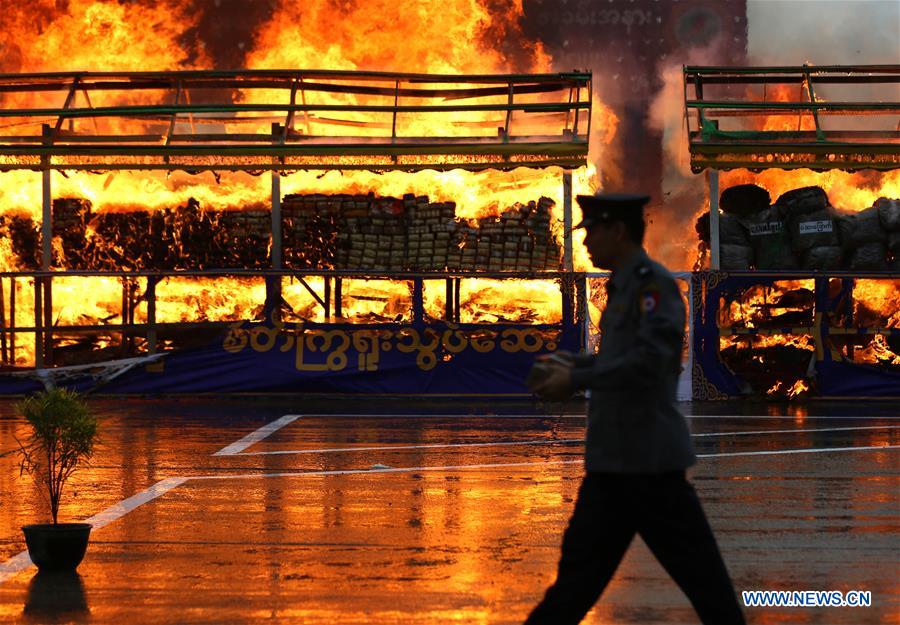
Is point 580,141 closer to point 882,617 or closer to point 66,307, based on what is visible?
point 66,307

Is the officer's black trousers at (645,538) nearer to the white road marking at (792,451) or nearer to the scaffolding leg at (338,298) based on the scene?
the white road marking at (792,451)

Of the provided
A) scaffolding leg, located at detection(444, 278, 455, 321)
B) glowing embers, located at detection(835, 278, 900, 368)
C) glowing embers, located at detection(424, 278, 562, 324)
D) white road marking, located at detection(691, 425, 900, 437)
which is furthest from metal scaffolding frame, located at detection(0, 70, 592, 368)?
white road marking, located at detection(691, 425, 900, 437)

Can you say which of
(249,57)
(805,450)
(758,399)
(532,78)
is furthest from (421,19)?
(805,450)

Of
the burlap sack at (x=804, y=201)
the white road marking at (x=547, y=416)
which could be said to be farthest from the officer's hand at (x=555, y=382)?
the burlap sack at (x=804, y=201)

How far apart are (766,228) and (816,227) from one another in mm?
733

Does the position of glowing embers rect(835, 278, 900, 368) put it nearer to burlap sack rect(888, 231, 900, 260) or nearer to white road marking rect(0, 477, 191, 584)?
burlap sack rect(888, 231, 900, 260)

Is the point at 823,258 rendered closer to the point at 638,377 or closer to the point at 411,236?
the point at 411,236

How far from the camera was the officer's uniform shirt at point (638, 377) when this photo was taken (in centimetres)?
543

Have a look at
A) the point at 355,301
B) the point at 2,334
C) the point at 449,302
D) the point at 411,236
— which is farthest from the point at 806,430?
the point at 2,334

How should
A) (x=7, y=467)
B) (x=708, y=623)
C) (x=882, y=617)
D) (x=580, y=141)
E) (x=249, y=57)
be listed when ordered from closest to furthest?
1. (x=708, y=623)
2. (x=882, y=617)
3. (x=7, y=467)
4. (x=580, y=141)
5. (x=249, y=57)

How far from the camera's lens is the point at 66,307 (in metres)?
22.3

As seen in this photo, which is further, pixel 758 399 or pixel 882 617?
pixel 758 399

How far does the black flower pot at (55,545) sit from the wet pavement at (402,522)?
0.12 meters

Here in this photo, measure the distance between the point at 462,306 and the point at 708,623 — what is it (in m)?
16.4
